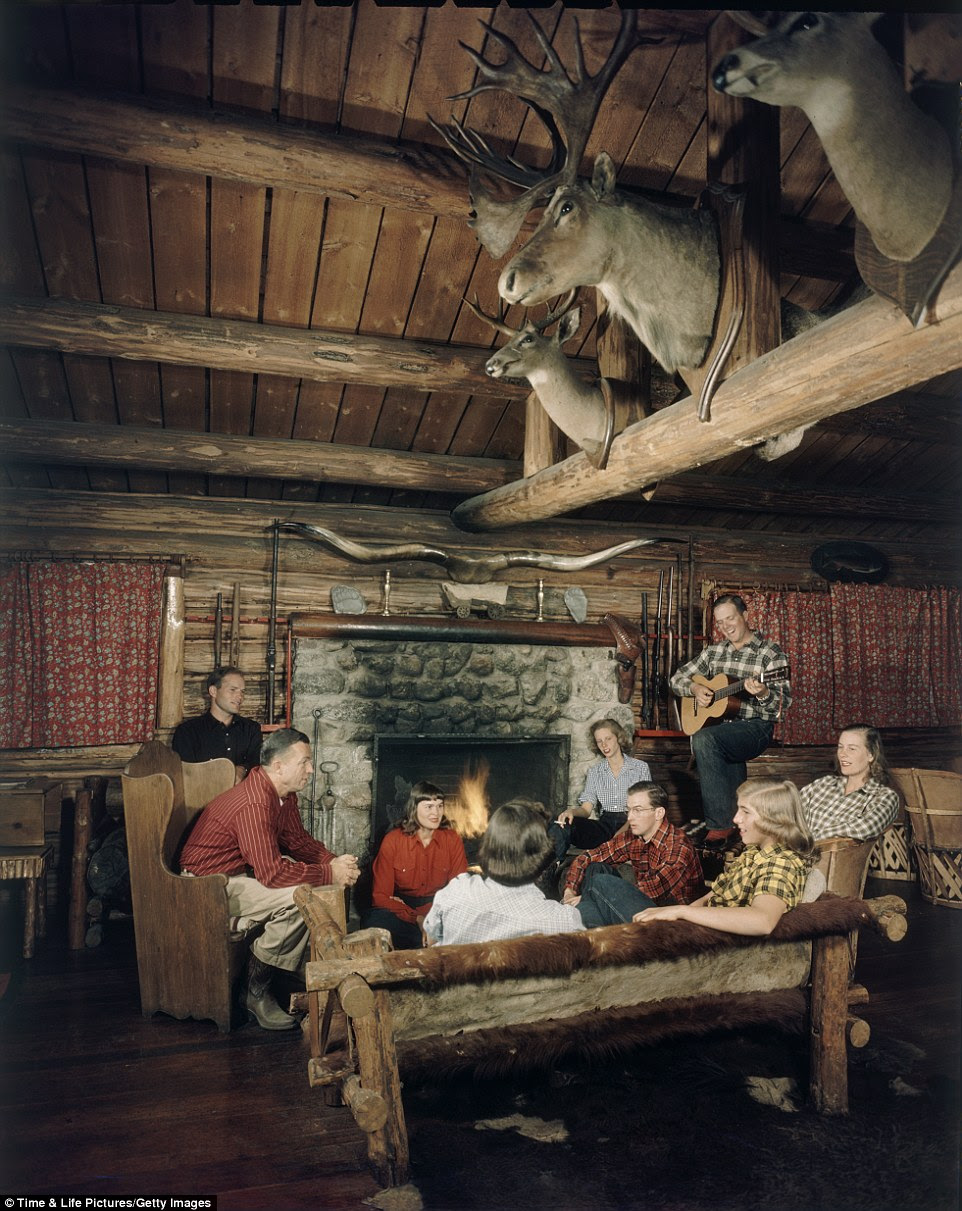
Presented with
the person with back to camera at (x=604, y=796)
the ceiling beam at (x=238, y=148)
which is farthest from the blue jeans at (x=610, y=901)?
the ceiling beam at (x=238, y=148)

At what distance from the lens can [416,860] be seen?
14.4ft

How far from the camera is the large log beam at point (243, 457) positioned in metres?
5.10

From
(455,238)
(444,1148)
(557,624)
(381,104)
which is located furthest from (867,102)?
(557,624)

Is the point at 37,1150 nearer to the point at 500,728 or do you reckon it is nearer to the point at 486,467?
the point at 500,728

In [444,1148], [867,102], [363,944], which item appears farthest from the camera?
[444,1148]

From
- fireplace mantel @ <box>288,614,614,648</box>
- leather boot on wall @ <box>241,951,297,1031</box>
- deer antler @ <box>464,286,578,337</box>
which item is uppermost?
deer antler @ <box>464,286,578,337</box>

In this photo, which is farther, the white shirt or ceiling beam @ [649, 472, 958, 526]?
ceiling beam @ [649, 472, 958, 526]

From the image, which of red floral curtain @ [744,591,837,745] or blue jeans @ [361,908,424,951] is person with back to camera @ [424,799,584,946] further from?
red floral curtain @ [744,591,837,745]

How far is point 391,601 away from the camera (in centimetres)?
623

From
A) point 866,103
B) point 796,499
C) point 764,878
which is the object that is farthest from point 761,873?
point 796,499

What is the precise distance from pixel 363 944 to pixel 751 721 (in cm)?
307

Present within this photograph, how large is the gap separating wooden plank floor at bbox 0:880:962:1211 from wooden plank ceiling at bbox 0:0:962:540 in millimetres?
3124

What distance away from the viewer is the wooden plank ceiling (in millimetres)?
3439

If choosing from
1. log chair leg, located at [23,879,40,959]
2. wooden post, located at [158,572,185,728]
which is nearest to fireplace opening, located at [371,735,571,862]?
wooden post, located at [158,572,185,728]
